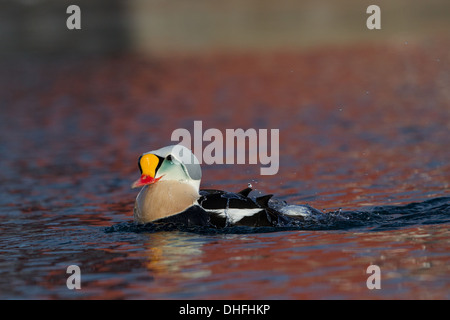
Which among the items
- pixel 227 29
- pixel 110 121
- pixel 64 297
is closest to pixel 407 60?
pixel 110 121

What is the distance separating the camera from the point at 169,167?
9.88 metres

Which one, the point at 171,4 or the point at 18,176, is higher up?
the point at 171,4

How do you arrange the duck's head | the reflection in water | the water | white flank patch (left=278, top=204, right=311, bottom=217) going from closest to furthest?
1. the water
2. the reflection in water
3. the duck's head
4. white flank patch (left=278, top=204, right=311, bottom=217)

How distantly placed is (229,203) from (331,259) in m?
1.55

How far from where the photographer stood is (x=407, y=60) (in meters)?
31.1

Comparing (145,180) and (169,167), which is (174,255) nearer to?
(145,180)

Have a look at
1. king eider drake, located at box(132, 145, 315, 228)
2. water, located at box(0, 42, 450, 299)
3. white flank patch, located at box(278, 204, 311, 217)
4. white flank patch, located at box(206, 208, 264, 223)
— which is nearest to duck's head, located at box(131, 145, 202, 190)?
king eider drake, located at box(132, 145, 315, 228)

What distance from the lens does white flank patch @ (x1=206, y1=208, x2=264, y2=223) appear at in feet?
31.4

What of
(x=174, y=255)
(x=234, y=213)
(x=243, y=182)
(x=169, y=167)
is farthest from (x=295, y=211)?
(x=243, y=182)

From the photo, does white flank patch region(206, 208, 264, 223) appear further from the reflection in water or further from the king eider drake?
the reflection in water

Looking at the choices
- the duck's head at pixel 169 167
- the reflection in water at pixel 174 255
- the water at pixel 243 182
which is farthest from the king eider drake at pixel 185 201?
the reflection in water at pixel 174 255

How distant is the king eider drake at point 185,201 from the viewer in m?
9.62
